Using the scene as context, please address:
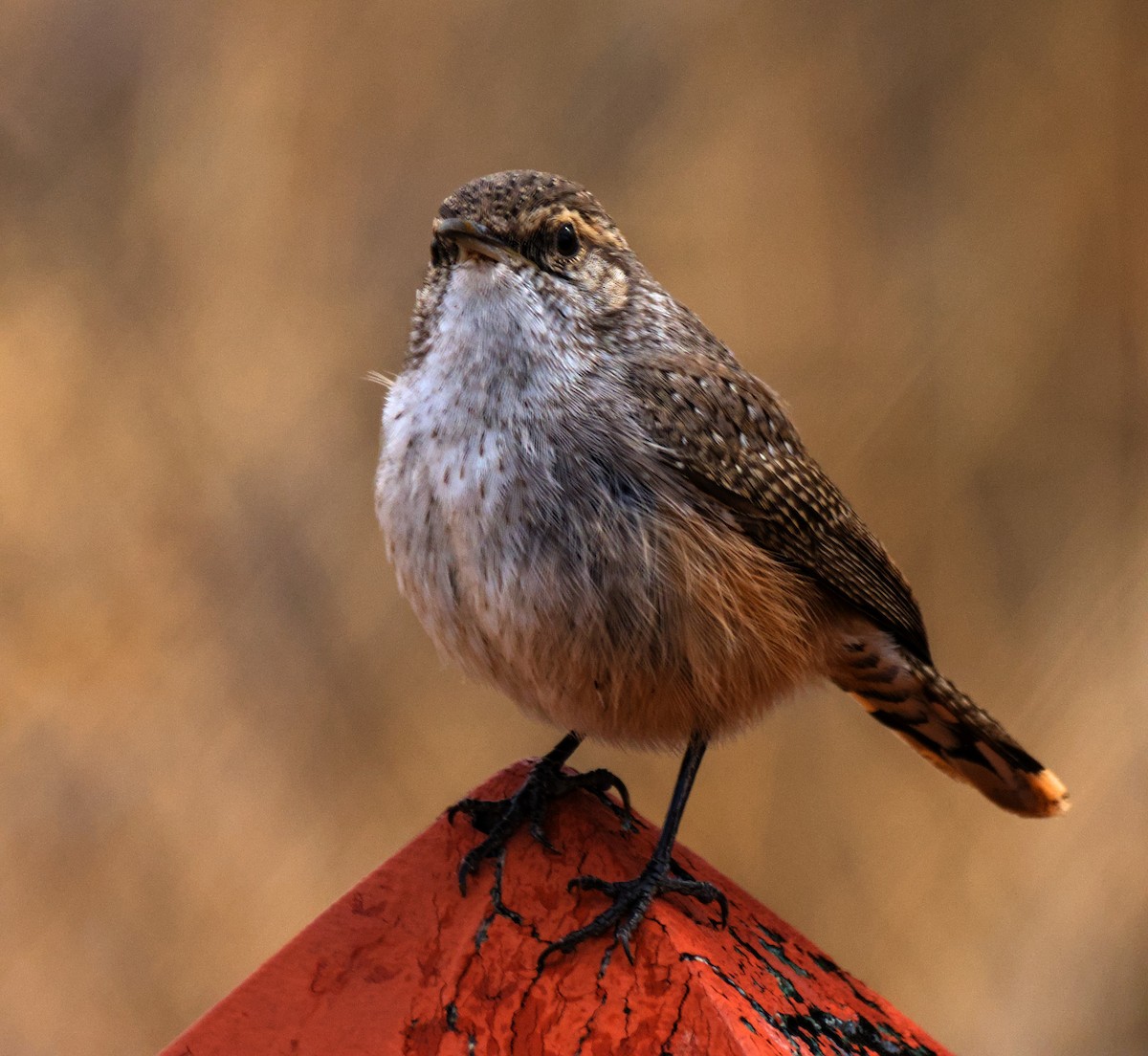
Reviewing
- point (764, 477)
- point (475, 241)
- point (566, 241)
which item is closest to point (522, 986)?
point (764, 477)

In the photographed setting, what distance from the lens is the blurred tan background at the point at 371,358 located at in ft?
16.9

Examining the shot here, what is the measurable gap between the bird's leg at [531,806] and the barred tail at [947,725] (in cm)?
90

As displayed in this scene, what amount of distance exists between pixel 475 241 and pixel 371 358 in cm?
235

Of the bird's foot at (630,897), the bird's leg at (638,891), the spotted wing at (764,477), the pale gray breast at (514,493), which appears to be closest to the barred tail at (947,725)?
the spotted wing at (764,477)

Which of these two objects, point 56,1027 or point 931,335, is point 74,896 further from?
point 931,335

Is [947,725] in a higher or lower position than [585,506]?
higher

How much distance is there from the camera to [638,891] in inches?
102

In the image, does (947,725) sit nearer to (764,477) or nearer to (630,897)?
A: (764,477)

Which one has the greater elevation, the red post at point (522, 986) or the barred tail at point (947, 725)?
the barred tail at point (947, 725)

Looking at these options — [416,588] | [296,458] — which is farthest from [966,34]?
[416,588]

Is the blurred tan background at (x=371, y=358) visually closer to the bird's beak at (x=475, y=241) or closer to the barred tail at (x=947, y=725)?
the barred tail at (x=947, y=725)

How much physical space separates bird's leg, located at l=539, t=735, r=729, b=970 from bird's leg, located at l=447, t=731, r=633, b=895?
12 centimetres

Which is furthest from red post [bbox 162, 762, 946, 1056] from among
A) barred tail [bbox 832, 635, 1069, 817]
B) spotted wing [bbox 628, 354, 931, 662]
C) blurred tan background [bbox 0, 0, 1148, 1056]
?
blurred tan background [bbox 0, 0, 1148, 1056]

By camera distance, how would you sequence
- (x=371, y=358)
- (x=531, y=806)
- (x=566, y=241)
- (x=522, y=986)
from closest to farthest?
1. (x=522, y=986)
2. (x=531, y=806)
3. (x=566, y=241)
4. (x=371, y=358)
